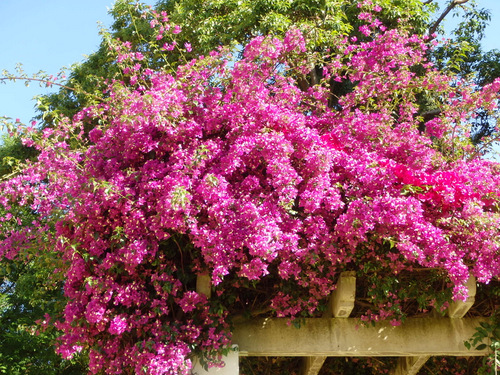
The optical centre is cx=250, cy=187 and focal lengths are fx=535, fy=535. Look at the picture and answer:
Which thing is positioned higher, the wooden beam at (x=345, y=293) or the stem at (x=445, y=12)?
the stem at (x=445, y=12)

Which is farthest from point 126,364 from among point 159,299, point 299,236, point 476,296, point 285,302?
point 476,296

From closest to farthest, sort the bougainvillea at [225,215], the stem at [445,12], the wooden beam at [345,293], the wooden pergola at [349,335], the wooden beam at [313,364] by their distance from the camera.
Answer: the bougainvillea at [225,215] → the wooden beam at [345,293] → the wooden pergola at [349,335] → the wooden beam at [313,364] → the stem at [445,12]

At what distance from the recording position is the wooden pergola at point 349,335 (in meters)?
4.14

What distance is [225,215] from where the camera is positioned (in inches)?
148

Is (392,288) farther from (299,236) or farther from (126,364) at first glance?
(126,364)

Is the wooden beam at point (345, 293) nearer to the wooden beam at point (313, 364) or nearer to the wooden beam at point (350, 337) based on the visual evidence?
the wooden beam at point (350, 337)

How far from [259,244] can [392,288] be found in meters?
1.24

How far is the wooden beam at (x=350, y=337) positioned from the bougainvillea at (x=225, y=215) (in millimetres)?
158

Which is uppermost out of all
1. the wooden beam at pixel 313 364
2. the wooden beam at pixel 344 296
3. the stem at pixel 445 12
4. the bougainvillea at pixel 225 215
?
the stem at pixel 445 12

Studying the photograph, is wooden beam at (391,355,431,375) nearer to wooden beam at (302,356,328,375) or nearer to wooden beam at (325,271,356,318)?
wooden beam at (302,356,328,375)

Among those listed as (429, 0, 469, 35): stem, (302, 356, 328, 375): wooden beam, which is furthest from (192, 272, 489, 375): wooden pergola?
(429, 0, 469, 35): stem

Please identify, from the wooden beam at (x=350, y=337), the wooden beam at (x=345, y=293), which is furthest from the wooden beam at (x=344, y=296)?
the wooden beam at (x=350, y=337)

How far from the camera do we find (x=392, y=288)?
4.09 m

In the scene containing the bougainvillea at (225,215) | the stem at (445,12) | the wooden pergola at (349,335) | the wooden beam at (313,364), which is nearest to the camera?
the bougainvillea at (225,215)
